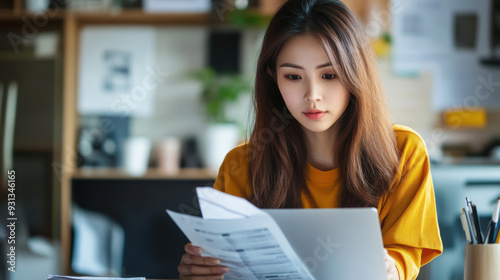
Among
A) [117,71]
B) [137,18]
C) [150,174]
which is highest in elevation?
[137,18]

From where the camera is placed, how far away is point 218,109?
2.75 m

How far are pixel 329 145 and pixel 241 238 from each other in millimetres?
470

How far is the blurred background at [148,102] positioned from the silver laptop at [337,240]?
5.70 ft

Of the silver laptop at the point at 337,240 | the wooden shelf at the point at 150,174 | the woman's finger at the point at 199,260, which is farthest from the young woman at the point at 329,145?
the wooden shelf at the point at 150,174

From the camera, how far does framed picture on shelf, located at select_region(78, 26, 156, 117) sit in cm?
288

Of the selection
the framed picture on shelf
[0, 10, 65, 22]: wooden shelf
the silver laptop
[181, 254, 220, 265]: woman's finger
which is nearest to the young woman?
[181, 254, 220, 265]: woman's finger

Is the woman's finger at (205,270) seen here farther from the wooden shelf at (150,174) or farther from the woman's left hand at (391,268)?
the wooden shelf at (150,174)

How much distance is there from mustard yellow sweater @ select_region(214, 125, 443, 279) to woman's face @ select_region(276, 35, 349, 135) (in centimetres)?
16

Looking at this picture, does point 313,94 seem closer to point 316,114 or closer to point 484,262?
point 316,114

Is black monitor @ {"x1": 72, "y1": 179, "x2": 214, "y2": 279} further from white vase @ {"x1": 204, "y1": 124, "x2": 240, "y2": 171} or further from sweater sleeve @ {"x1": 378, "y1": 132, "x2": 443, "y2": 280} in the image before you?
sweater sleeve @ {"x1": 378, "y1": 132, "x2": 443, "y2": 280}

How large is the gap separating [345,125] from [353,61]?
0.53 feet

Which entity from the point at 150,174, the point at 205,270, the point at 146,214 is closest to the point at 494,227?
the point at 205,270

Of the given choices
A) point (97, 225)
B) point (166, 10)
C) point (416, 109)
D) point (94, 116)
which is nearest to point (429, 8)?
point (416, 109)

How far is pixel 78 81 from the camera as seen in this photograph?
2.88 metres
